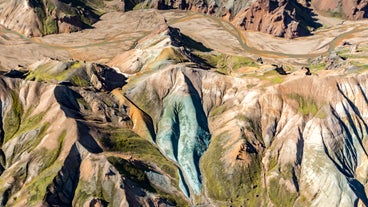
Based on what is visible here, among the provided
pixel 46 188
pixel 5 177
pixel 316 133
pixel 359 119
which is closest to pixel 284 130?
pixel 316 133

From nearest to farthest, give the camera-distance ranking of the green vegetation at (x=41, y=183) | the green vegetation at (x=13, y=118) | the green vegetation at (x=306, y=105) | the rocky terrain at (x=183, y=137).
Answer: the green vegetation at (x=41, y=183) < the rocky terrain at (x=183, y=137) < the green vegetation at (x=13, y=118) < the green vegetation at (x=306, y=105)

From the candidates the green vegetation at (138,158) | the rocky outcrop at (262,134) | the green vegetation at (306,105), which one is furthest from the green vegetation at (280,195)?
the green vegetation at (306,105)

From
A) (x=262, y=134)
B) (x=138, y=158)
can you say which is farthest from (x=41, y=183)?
(x=262, y=134)

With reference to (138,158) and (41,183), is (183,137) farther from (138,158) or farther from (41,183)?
(41,183)

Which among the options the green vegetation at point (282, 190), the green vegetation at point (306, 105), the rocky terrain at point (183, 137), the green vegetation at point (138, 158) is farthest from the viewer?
the green vegetation at point (306, 105)

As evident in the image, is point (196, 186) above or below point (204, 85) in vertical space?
below

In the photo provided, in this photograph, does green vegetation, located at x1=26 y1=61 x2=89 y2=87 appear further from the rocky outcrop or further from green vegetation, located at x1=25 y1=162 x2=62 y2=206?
green vegetation, located at x1=25 y1=162 x2=62 y2=206

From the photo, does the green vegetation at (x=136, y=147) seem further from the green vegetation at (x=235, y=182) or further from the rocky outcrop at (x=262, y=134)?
the green vegetation at (x=235, y=182)

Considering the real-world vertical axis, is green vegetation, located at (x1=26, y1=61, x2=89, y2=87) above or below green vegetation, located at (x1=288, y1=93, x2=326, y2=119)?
below

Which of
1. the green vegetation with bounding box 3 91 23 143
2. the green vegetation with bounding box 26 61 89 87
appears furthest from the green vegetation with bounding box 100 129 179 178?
the green vegetation with bounding box 26 61 89 87

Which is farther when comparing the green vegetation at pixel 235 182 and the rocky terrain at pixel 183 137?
the green vegetation at pixel 235 182

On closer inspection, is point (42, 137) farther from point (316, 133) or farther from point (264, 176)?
point (316, 133)
